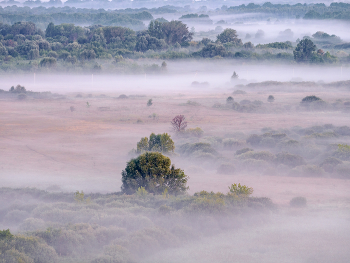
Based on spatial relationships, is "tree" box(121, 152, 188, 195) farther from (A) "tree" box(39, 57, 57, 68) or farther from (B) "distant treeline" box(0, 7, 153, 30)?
(B) "distant treeline" box(0, 7, 153, 30)

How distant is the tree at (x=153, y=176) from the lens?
1355 cm

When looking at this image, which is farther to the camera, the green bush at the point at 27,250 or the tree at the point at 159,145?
the tree at the point at 159,145

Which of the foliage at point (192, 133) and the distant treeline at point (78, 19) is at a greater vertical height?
the distant treeline at point (78, 19)

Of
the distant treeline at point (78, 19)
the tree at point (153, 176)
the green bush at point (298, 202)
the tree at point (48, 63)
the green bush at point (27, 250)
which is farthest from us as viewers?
the distant treeline at point (78, 19)

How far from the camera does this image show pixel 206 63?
82250mm

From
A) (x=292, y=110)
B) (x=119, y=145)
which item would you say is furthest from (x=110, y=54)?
(x=119, y=145)

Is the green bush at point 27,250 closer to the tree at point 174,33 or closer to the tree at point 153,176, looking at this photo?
the tree at point 153,176

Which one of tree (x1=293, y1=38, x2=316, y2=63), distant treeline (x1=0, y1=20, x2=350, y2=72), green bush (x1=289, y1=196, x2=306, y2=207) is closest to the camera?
green bush (x1=289, y1=196, x2=306, y2=207)

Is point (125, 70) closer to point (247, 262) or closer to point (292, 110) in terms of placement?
point (292, 110)

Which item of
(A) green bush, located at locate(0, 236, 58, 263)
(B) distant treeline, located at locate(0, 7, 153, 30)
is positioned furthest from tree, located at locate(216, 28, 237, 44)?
(A) green bush, located at locate(0, 236, 58, 263)

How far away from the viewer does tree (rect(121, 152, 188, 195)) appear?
13.5 m

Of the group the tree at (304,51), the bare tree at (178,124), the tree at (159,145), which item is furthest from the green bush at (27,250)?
the tree at (304,51)

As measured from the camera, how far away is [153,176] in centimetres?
1357

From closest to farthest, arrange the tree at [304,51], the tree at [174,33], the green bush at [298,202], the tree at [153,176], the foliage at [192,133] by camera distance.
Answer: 1. the green bush at [298,202]
2. the tree at [153,176]
3. the foliage at [192,133]
4. the tree at [304,51]
5. the tree at [174,33]
